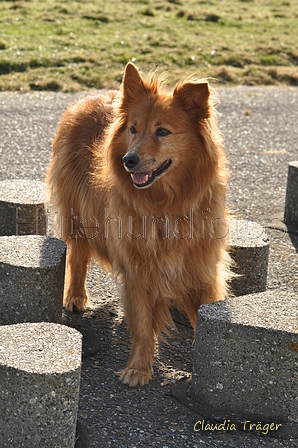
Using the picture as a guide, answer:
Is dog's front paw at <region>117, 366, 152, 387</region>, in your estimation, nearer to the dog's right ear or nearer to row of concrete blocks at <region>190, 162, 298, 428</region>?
row of concrete blocks at <region>190, 162, 298, 428</region>

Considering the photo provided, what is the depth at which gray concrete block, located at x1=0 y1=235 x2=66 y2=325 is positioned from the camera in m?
4.18

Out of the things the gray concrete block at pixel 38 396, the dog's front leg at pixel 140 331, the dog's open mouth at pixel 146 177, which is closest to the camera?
the gray concrete block at pixel 38 396

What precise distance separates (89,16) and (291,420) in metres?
16.3

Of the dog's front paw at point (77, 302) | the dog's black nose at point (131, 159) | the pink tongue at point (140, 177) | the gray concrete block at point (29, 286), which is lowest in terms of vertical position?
the dog's front paw at point (77, 302)

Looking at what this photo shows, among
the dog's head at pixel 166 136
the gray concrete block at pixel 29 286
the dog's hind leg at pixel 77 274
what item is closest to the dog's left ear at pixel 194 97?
the dog's head at pixel 166 136

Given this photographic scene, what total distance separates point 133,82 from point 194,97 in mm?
423

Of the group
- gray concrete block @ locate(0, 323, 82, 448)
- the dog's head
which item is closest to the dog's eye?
the dog's head

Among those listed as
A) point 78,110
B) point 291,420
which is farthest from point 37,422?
point 78,110

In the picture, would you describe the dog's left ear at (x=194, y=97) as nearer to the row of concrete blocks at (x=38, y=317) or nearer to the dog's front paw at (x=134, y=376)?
the row of concrete blocks at (x=38, y=317)

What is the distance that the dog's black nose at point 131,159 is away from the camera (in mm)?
3852

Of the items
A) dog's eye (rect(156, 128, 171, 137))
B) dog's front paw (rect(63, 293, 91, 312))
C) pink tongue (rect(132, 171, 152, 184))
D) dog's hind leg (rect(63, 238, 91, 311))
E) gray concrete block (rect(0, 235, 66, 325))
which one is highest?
dog's eye (rect(156, 128, 171, 137))

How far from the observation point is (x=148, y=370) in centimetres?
419

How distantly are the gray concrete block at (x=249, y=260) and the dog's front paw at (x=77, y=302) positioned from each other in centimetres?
120

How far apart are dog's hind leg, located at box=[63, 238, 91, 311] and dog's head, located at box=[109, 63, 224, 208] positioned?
50.9 inches
